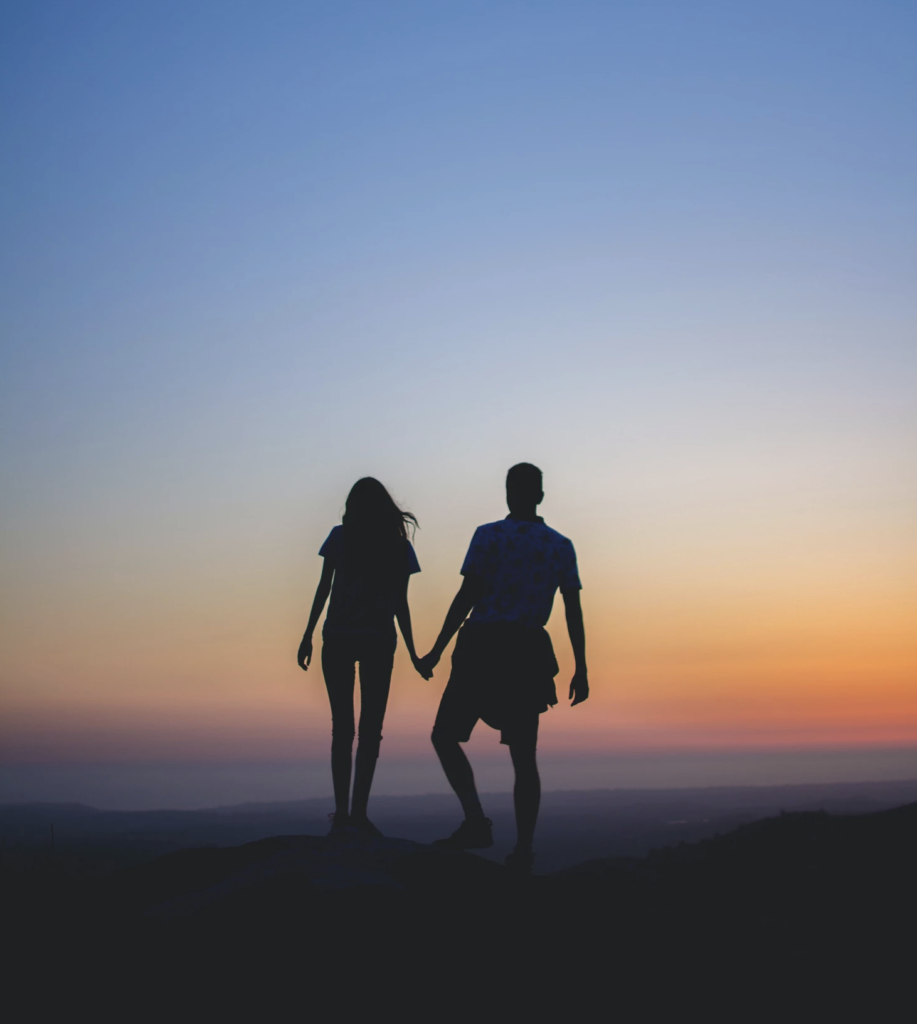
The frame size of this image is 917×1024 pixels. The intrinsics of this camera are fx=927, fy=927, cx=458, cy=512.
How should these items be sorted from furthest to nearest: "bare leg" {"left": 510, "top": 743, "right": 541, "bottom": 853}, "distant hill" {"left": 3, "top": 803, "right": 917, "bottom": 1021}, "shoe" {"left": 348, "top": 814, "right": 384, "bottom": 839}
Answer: "shoe" {"left": 348, "top": 814, "right": 384, "bottom": 839} < "bare leg" {"left": 510, "top": 743, "right": 541, "bottom": 853} < "distant hill" {"left": 3, "top": 803, "right": 917, "bottom": 1021}

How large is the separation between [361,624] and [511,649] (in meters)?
1.18

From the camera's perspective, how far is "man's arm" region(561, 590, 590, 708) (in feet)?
19.6

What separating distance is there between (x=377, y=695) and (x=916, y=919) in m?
3.59

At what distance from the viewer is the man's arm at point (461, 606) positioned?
19.5ft

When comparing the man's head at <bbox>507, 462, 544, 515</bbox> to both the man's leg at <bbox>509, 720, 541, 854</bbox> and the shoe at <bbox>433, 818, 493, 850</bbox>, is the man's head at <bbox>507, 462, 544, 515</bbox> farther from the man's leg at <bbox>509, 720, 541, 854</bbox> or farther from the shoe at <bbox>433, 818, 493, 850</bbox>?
the shoe at <bbox>433, 818, 493, 850</bbox>

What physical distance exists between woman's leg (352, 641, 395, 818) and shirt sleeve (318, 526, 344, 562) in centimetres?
67

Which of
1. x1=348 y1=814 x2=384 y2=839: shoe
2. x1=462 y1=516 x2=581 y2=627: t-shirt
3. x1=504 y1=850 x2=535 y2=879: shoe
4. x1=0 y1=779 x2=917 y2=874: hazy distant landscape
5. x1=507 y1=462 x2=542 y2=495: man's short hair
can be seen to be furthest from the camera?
x1=0 y1=779 x2=917 y2=874: hazy distant landscape

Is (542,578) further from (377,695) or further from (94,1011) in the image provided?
(94,1011)

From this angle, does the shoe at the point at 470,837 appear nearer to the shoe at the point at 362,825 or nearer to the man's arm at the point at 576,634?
the shoe at the point at 362,825

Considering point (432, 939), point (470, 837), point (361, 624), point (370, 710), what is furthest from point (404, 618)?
point (432, 939)

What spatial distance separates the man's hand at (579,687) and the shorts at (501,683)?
0.13m

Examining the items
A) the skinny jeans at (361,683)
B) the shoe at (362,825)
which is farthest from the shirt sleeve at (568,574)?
the shoe at (362,825)

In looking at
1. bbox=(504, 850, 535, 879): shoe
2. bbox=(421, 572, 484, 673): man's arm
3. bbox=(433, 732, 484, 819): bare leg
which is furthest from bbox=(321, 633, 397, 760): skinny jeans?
bbox=(504, 850, 535, 879): shoe

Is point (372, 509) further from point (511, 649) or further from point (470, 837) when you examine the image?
point (470, 837)
